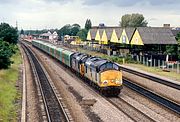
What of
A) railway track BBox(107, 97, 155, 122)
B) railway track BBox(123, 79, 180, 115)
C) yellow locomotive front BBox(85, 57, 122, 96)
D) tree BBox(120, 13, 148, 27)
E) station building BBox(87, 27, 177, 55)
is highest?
tree BBox(120, 13, 148, 27)

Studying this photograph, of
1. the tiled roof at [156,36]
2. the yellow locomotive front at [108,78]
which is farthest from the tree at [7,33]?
the yellow locomotive front at [108,78]

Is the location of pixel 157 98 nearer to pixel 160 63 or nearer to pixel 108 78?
pixel 108 78

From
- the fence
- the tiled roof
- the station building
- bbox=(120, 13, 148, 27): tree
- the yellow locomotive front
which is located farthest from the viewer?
bbox=(120, 13, 148, 27): tree

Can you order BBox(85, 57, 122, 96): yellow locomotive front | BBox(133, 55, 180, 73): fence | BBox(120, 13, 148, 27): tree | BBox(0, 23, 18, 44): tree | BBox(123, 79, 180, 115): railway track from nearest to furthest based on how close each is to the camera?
BBox(123, 79, 180, 115): railway track
BBox(85, 57, 122, 96): yellow locomotive front
BBox(133, 55, 180, 73): fence
BBox(0, 23, 18, 44): tree
BBox(120, 13, 148, 27): tree

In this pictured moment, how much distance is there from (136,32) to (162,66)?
1460cm

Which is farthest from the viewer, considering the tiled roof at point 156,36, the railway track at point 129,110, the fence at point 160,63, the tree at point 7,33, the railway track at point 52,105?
the tree at point 7,33

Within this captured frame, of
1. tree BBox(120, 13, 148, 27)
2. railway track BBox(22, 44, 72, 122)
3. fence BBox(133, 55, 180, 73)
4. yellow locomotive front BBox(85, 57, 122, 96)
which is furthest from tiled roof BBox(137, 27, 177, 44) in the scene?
tree BBox(120, 13, 148, 27)

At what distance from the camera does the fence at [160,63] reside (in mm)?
53862

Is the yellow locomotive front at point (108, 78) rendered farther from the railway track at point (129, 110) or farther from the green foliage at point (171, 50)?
the green foliage at point (171, 50)

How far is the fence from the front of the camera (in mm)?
53862

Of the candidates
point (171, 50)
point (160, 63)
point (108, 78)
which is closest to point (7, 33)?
point (171, 50)

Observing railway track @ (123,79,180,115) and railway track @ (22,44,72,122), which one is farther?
railway track @ (123,79,180,115)

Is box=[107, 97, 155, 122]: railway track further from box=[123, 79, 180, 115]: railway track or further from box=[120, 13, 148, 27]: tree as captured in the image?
box=[120, 13, 148, 27]: tree

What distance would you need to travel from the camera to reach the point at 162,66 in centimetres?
5641
